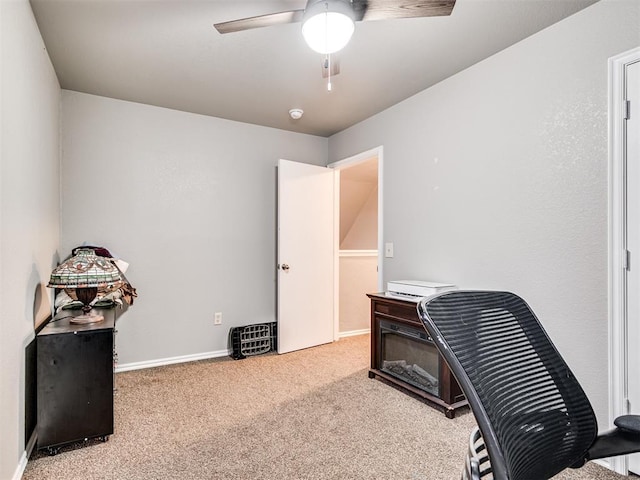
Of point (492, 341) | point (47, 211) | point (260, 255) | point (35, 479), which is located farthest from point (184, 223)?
point (492, 341)

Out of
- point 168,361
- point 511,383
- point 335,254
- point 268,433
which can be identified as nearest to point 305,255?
point 335,254

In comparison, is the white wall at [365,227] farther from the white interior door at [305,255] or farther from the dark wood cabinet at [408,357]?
the dark wood cabinet at [408,357]

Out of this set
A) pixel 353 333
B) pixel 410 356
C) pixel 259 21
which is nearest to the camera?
pixel 259 21

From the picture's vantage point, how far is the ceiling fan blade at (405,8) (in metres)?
1.54

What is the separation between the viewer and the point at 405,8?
5.22 feet

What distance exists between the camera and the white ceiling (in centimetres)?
203

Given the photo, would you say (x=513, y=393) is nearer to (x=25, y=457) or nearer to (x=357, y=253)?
(x=25, y=457)

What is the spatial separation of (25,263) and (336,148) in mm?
3221

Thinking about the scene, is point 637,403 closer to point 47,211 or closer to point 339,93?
point 339,93

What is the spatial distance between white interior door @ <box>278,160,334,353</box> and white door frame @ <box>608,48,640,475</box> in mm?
2705

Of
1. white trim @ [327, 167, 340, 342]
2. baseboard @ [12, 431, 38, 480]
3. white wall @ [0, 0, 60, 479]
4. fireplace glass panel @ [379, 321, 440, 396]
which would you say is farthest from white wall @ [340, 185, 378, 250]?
baseboard @ [12, 431, 38, 480]

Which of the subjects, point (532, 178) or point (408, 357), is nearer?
point (532, 178)

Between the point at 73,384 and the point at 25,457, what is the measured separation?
386mm

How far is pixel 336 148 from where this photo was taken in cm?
432
